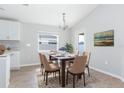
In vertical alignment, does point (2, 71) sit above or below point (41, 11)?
below

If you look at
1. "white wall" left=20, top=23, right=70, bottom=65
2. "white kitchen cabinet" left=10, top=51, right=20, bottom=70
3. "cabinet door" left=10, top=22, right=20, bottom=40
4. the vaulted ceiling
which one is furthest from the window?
"white kitchen cabinet" left=10, top=51, right=20, bottom=70

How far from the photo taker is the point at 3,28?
4.79 m

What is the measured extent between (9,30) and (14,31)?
21cm

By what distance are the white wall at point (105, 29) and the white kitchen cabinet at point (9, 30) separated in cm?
328

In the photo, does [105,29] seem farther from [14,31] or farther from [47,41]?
[14,31]

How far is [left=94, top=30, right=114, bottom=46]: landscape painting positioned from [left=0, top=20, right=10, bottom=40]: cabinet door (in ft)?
12.7

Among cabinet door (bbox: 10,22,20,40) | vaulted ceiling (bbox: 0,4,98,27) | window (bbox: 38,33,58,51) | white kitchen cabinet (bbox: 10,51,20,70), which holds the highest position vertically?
vaulted ceiling (bbox: 0,4,98,27)

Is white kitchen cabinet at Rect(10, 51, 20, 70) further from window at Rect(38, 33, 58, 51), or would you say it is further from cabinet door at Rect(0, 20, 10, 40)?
window at Rect(38, 33, 58, 51)

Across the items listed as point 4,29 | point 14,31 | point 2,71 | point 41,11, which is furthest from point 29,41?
point 2,71

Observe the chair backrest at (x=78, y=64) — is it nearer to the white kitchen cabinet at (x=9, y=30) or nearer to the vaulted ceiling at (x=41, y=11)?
the vaulted ceiling at (x=41, y=11)

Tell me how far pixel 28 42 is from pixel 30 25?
0.90 meters

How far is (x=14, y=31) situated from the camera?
4996 millimetres

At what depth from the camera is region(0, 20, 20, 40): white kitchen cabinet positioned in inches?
188
